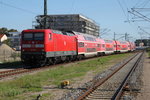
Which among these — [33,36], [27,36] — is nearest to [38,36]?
[33,36]

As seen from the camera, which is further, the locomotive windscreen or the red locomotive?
the locomotive windscreen

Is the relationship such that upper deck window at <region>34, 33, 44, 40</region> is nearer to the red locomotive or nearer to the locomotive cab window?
the red locomotive

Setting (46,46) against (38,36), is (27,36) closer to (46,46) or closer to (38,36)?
(38,36)

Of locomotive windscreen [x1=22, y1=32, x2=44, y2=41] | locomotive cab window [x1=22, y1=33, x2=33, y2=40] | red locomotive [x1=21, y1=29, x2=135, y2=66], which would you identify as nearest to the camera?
red locomotive [x1=21, y1=29, x2=135, y2=66]

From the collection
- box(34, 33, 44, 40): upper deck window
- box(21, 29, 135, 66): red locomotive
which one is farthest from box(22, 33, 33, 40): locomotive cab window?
box(34, 33, 44, 40): upper deck window

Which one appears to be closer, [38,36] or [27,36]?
[38,36]

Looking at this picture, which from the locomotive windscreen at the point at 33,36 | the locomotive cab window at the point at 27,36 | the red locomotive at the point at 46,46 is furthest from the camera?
the locomotive cab window at the point at 27,36

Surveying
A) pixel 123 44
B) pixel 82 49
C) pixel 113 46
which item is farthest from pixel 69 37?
pixel 123 44

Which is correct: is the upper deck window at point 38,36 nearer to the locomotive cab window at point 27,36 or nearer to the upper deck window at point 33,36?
the upper deck window at point 33,36

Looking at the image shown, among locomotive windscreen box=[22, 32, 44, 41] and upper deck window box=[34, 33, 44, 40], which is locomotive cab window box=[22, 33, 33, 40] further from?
upper deck window box=[34, 33, 44, 40]

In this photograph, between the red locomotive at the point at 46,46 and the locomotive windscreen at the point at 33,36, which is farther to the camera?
the locomotive windscreen at the point at 33,36

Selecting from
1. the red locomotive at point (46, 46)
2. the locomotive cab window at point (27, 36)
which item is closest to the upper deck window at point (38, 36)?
the red locomotive at point (46, 46)

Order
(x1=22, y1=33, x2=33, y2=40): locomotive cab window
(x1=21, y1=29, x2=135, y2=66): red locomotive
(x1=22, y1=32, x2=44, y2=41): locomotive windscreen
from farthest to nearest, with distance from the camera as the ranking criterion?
(x1=22, y1=33, x2=33, y2=40): locomotive cab window, (x1=22, y1=32, x2=44, y2=41): locomotive windscreen, (x1=21, y1=29, x2=135, y2=66): red locomotive

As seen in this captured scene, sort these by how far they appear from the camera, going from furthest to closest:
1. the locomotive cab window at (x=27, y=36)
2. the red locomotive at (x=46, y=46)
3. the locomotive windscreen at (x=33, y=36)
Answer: the locomotive cab window at (x=27, y=36)
the locomotive windscreen at (x=33, y=36)
the red locomotive at (x=46, y=46)
